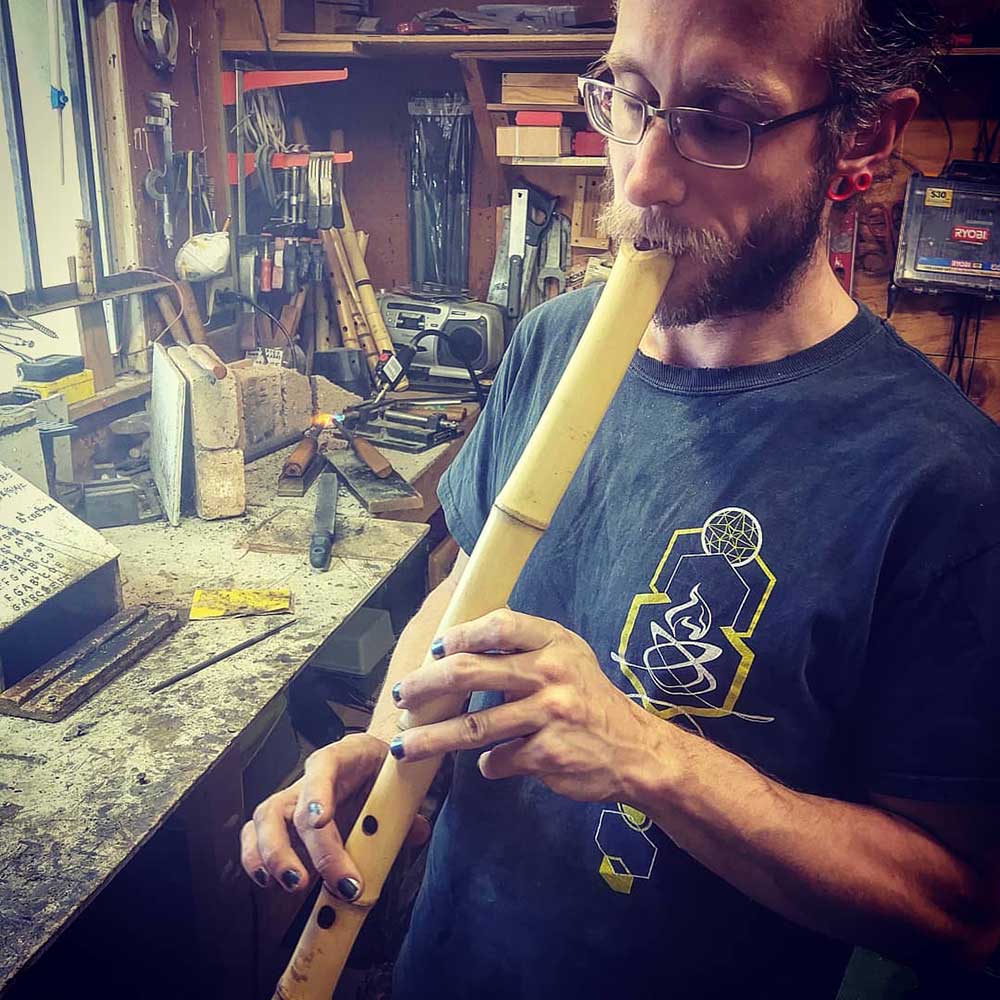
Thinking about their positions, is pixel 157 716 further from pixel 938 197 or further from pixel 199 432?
pixel 938 197

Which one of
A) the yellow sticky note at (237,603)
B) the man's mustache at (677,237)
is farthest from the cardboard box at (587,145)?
the man's mustache at (677,237)

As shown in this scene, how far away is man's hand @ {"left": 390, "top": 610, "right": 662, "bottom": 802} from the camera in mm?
671

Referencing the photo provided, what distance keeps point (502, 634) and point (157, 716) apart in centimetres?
90

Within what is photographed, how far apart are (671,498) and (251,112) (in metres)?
2.89

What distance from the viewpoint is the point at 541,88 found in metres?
3.06

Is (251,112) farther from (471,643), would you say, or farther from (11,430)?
(471,643)

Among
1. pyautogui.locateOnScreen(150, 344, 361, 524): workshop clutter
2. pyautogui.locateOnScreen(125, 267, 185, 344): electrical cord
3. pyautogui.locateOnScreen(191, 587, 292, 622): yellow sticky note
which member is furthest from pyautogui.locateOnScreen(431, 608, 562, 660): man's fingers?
pyautogui.locateOnScreen(125, 267, 185, 344): electrical cord

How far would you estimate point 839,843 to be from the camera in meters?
0.76

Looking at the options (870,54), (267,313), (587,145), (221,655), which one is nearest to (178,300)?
(267,313)

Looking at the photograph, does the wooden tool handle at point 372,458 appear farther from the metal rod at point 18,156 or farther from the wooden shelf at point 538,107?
the wooden shelf at point 538,107

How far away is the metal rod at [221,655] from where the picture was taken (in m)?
1.45

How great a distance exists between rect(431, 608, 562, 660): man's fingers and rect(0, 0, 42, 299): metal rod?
204 cm

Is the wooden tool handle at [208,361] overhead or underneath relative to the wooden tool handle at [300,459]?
overhead

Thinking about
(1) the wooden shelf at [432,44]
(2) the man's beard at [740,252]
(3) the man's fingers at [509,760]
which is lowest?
(3) the man's fingers at [509,760]
